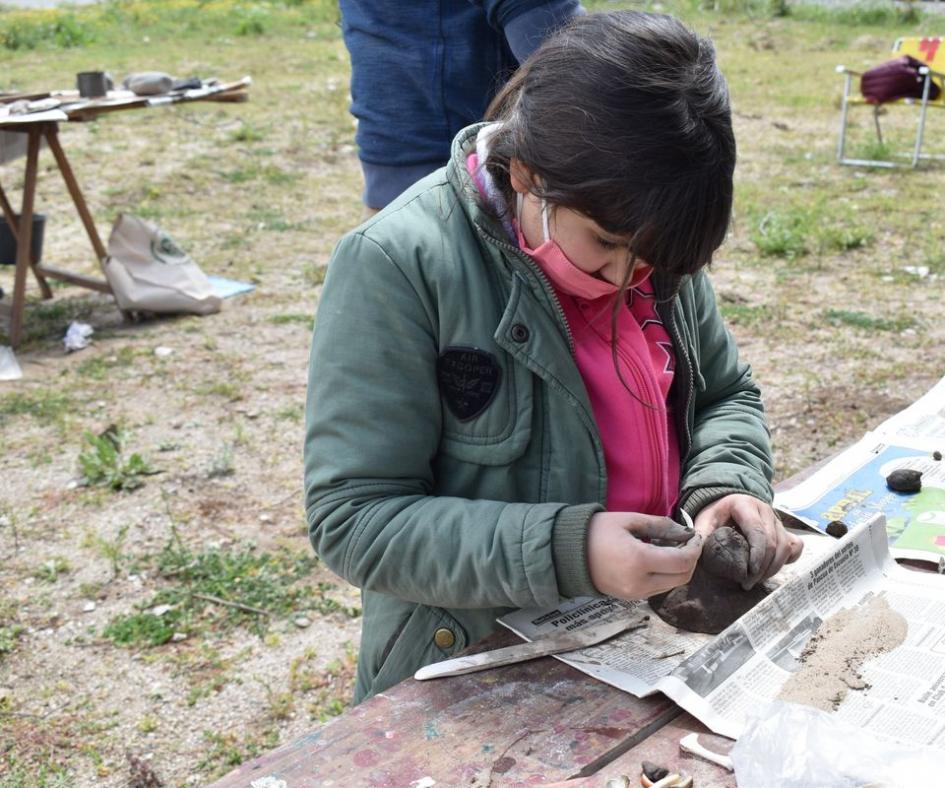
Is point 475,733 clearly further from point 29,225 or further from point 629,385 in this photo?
point 29,225

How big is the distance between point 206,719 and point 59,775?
357 millimetres

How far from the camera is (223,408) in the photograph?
177 inches

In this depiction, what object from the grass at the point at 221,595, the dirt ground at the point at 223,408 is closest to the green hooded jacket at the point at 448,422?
the dirt ground at the point at 223,408

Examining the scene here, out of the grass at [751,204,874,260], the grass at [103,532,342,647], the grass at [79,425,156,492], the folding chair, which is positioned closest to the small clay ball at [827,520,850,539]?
the grass at [103,532,342,647]

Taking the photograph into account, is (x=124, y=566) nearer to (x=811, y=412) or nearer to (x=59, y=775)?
(x=59, y=775)

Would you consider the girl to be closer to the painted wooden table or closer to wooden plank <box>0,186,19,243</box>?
the painted wooden table

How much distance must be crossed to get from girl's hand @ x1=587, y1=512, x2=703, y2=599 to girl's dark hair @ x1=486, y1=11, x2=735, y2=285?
13.0 inches

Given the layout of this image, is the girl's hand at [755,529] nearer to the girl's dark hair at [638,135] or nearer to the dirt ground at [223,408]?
the girl's dark hair at [638,135]

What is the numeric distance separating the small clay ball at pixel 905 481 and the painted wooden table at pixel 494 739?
0.96 m

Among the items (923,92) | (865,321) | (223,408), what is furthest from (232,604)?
(923,92)

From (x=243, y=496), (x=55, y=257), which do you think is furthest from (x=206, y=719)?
(x=55, y=257)

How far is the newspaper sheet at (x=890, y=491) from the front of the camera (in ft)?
6.61

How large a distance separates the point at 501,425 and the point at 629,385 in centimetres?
22

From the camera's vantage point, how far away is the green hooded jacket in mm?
1444
